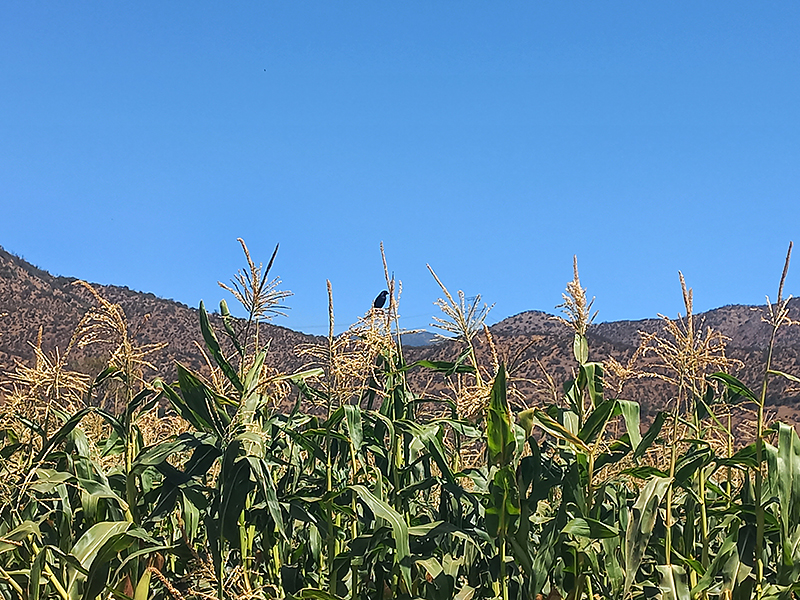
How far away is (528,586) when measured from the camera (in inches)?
117

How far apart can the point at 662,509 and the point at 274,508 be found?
1.71 meters

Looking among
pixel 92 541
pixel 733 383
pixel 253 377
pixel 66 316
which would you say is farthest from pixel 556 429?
pixel 66 316

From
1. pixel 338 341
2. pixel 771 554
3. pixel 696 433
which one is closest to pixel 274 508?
pixel 338 341

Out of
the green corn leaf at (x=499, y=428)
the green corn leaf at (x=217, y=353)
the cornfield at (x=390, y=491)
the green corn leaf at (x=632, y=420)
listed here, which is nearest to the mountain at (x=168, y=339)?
the cornfield at (x=390, y=491)

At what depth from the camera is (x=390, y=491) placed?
3.42 metres

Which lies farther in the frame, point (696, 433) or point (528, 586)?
point (696, 433)

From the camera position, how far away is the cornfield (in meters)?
2.70

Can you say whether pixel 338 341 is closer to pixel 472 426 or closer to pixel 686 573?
pixel 472 426

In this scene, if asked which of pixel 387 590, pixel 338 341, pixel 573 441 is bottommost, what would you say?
pixel 387 590

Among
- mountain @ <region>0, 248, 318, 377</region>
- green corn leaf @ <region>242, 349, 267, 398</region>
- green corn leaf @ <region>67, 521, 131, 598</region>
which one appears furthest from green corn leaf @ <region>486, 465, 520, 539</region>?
mountain @ <region>0, 248, 318, 377</region>

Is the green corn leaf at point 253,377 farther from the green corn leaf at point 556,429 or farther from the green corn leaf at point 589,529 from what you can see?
the green corn leaf at point 589,529

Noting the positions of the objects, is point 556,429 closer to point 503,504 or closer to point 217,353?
point 503,504

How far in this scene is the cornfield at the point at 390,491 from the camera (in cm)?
270

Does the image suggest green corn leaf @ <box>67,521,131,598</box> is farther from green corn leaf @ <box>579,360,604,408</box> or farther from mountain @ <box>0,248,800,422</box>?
mountain @ <box>0,248,800,422</box>
